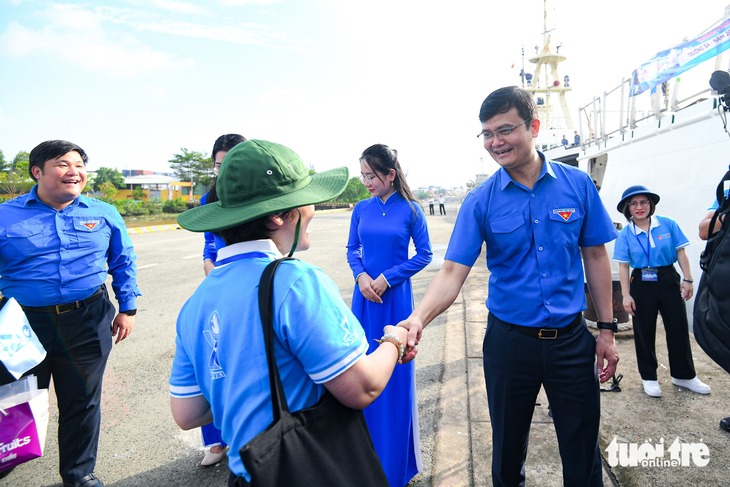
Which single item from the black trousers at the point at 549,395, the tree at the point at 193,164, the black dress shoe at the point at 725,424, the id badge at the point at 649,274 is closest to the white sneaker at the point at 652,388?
the black dress shoe at the point at 725,424

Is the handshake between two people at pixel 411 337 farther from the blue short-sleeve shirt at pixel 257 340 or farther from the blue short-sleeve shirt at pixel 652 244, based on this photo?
the blue short-sleeve shirt at pixel 652 244

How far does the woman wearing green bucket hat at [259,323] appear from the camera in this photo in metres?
1.08

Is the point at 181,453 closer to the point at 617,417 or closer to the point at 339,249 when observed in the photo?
the point at 617,417

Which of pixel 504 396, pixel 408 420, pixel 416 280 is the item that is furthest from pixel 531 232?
pixel 416 280

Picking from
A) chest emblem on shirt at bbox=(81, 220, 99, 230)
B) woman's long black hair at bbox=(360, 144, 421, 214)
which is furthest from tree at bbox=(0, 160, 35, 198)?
woman's long black hair at bbox=(360, 144, 421, 214)

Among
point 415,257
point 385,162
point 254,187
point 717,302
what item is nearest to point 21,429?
point 254,187

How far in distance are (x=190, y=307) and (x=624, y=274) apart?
13.8ft

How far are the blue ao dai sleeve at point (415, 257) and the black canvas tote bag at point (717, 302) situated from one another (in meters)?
1.52

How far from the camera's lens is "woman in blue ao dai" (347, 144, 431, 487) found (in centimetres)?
262

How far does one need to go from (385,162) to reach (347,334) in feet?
6.52

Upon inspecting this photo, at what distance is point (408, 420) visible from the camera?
264cm

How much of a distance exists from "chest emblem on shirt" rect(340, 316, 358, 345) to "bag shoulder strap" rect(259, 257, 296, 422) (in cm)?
19

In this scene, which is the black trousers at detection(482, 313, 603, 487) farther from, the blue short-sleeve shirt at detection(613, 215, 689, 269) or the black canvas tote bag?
the blue short-sleeve shirt at detection(613, 215, 689, 269)

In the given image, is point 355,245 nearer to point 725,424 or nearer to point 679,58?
point 725,424
